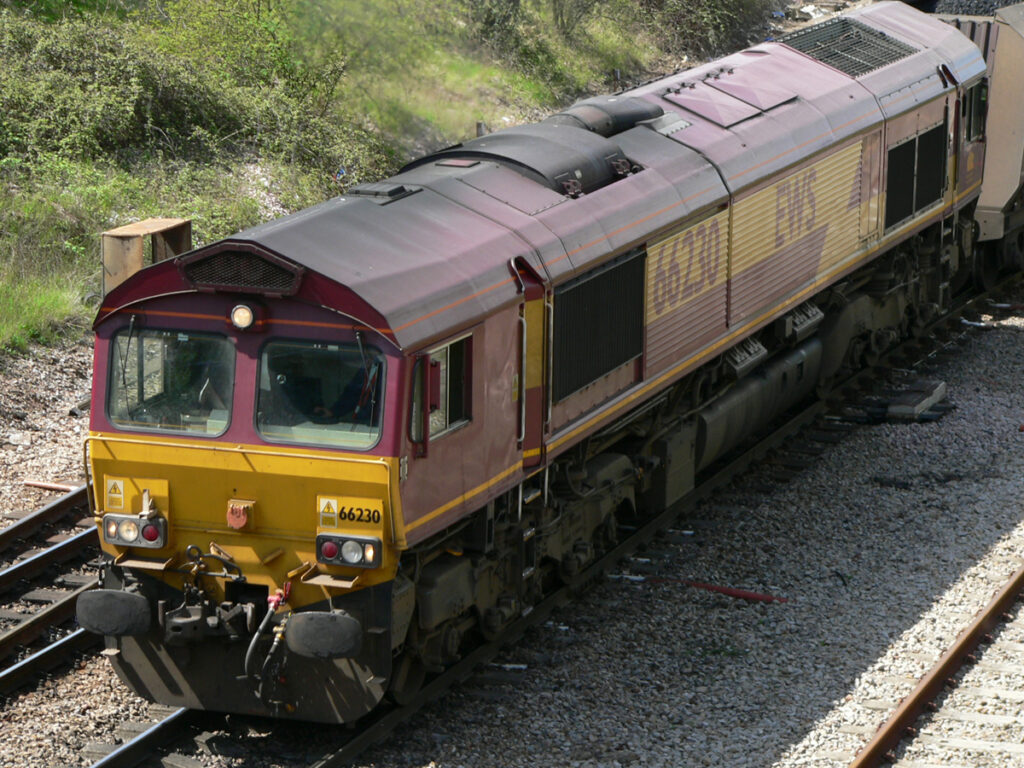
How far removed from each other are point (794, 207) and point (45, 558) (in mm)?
6866

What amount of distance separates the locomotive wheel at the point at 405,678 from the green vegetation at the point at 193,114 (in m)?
7.68

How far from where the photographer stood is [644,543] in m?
12.2

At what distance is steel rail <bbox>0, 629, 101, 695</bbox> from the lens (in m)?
9.53

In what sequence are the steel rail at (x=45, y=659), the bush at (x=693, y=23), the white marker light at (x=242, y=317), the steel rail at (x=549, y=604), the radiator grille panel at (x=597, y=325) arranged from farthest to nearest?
1. the bush at (x=693, y=23)
2. the radiator grille panel at (x=597, y=325)
3. the steel rail at (x=45, y=659)
4. the steel rail at (x=549, y=604)
5. the white marker light at (x=242, y=317)

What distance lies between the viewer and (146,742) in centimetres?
873

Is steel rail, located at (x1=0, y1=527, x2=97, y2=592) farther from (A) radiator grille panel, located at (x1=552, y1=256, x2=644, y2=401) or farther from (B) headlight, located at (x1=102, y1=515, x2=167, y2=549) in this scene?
(A) radiator grille panel, located at (x1=552, y1=256, x2=644, y2=401)

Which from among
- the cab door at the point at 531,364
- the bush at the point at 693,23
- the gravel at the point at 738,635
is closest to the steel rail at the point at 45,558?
the gravel at the point at 738,635

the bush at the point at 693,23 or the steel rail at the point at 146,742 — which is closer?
the steel rail at the point at 146,742

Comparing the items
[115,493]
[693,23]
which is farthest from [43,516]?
[693,23]

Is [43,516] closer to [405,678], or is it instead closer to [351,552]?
[405,678]

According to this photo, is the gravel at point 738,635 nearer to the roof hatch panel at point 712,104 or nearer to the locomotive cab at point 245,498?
the locomotive cab at point 245,498

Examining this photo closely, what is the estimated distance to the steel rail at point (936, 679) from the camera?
8.73m

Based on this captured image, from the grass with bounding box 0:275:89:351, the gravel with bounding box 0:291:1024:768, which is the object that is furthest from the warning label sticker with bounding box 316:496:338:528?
the grass with bounding box 0:275:89:351

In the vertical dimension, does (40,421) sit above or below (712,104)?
below
